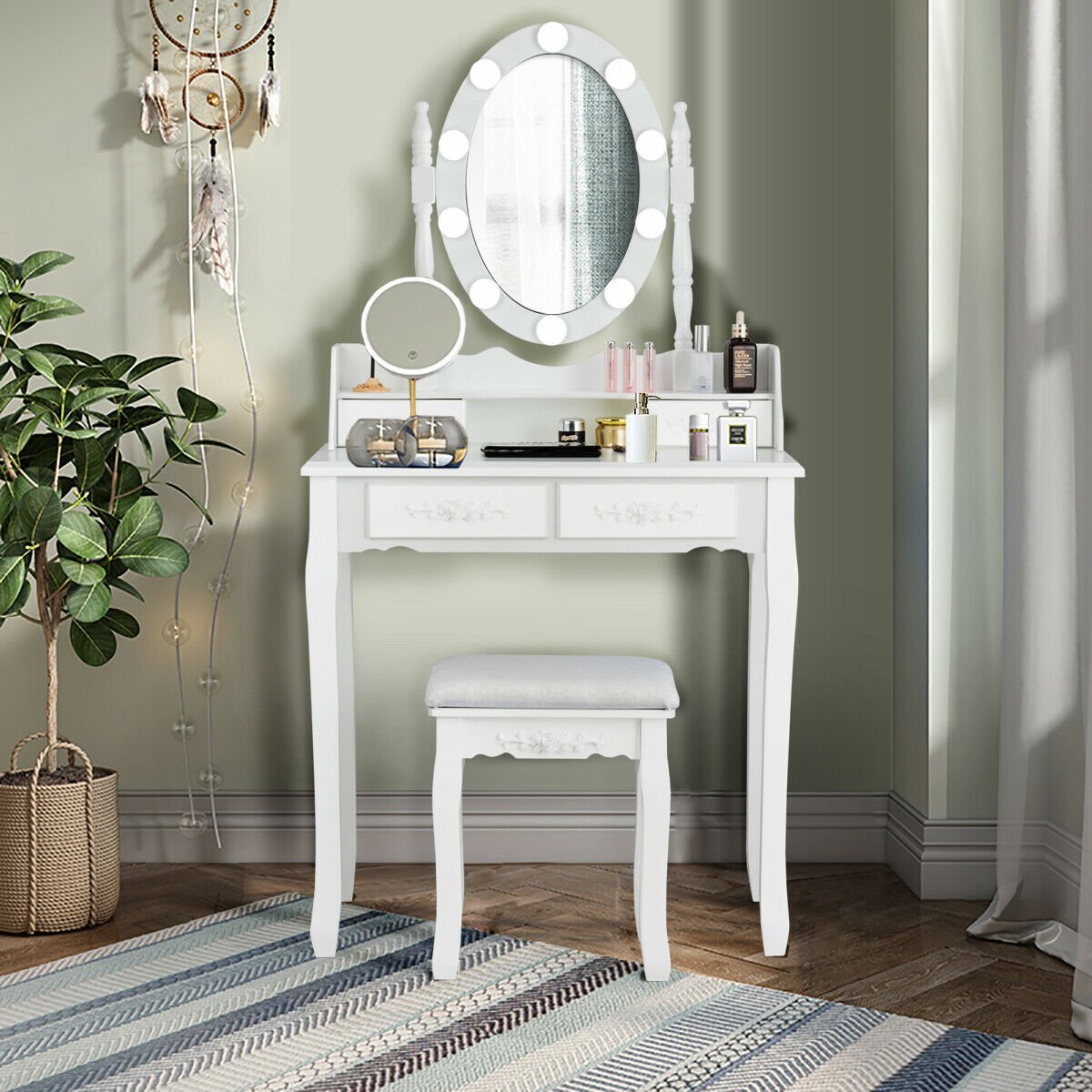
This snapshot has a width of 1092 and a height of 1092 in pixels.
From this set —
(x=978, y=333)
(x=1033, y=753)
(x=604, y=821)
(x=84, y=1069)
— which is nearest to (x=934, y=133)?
(x=978, y=333)

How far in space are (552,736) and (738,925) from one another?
639mm

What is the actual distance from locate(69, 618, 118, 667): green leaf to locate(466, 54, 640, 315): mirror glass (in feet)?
3.62

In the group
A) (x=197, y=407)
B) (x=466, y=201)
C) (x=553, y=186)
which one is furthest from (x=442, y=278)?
(x=197, y=407)

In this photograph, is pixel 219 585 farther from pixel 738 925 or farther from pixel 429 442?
pixel 738 925

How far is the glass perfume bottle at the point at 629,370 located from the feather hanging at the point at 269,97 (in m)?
0.90

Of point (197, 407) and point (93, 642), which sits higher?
point (197, 407)

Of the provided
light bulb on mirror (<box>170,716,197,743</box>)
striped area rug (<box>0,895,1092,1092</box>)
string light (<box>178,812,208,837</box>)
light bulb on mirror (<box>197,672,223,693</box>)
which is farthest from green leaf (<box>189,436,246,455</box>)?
striped area rug (<box>0,895,1092,1092</box>)

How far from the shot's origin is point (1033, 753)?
7.66 ft

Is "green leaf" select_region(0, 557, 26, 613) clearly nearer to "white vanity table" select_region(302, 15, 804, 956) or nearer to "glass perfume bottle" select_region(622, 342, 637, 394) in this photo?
"white vanity table" select_region(302, 15, 804, 956)

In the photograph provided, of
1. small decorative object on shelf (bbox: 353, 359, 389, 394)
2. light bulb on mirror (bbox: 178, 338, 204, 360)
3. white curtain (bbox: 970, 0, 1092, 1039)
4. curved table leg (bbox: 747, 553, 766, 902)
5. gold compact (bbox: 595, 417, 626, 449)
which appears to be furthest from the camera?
light bulb on mirror (bbox: 178, 338, 204, 360)

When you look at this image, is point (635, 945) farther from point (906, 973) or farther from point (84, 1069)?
point (84, 1069)

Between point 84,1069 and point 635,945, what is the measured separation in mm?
964

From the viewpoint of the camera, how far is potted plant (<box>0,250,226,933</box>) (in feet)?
7.91

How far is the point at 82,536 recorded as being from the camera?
2.41 m
